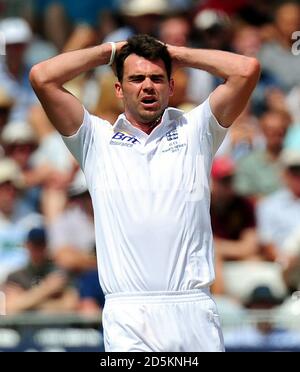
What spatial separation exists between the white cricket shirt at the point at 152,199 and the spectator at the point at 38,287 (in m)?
4.02

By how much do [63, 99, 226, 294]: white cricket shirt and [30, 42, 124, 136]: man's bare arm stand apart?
79 mm

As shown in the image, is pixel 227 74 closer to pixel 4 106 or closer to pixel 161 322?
pixel 161 322

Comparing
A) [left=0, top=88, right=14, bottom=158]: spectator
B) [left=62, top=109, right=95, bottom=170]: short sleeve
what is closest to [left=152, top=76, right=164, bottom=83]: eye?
[left=62, top=109, right=95, bottom=170]: short sleeve

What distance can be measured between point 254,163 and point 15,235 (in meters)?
2.33

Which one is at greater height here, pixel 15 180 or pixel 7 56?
pixel 7 56

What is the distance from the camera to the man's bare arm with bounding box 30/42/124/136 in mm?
6656

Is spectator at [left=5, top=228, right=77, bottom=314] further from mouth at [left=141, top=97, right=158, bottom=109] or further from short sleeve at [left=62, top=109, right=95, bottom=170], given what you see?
mouth at [left=141, top=97, right=158, bottom=109]

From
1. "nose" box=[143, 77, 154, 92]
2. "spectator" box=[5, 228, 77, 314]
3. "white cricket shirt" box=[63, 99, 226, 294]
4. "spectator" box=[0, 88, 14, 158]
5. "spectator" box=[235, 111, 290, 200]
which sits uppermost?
"spectator" box=[0, 88, 14, 158]

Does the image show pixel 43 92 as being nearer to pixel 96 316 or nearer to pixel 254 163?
pixel 96 316

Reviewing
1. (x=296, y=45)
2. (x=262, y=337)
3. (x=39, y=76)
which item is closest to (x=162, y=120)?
(x=39, y=76)

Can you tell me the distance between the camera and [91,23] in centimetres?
1356

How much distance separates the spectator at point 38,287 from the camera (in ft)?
34.9
